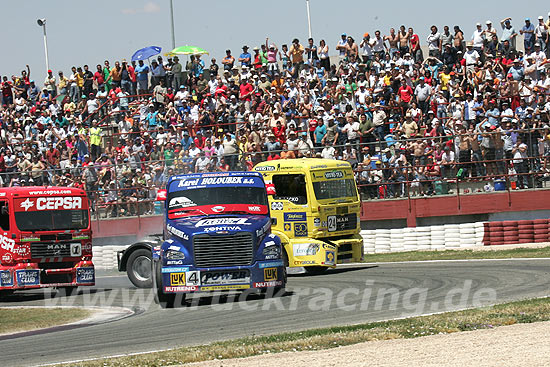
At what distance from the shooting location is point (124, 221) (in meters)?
29.1

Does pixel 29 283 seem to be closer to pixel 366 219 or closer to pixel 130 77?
pixel 366 219

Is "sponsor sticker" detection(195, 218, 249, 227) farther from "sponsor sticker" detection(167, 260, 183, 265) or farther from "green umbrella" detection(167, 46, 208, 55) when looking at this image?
"green umbrella" detection(167, 46, 208, 55)

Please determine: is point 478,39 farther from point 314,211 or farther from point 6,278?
point 6,278

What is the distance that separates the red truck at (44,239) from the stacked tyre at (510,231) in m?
10.4

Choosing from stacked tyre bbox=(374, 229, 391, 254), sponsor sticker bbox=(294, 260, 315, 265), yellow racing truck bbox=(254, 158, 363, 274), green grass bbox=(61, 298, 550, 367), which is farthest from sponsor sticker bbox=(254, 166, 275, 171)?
green grass bbox=(61, 298, 550, 367)

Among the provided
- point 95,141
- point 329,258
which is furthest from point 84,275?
point 95,141

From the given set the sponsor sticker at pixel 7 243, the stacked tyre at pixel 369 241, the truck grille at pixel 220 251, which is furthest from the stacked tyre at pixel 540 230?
the sponsor sticker at pixel 7 243

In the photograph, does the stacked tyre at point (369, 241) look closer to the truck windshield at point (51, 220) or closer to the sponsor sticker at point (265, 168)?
the sponsor sticker at point (265, 168)

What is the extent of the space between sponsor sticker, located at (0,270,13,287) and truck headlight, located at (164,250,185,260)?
5.29m

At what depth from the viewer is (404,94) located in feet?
90.3

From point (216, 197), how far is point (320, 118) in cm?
1209

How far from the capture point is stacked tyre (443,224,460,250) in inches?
955

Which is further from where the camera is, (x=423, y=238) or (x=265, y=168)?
(x=423, y=238)

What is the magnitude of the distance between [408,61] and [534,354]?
68.7ft
